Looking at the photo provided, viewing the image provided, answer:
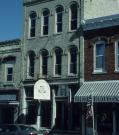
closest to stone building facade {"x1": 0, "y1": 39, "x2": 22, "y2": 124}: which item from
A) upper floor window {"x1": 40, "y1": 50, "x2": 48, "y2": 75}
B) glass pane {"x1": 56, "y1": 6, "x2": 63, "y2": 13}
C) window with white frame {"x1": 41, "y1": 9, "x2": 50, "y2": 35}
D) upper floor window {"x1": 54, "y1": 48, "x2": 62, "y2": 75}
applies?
upper floor window {"x1": 40, "y1": 50, "x2": 48, "y2": 75}

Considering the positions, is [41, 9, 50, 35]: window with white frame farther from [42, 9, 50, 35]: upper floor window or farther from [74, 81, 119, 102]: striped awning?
[74, 81, 119, 102]: striped awning

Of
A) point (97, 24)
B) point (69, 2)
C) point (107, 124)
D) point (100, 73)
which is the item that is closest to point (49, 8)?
point (69, 2)

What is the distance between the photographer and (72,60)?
34.5 m

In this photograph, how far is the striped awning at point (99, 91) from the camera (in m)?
29.8

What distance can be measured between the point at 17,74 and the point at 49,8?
21.8ft

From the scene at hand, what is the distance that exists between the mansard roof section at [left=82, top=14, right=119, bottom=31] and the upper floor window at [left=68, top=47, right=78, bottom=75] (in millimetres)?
2132

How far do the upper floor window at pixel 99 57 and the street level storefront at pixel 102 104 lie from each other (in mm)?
1104

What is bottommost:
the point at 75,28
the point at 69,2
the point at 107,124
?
the point at 107,124

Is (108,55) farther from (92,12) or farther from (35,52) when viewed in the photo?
(35,52)

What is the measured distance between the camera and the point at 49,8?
120ft

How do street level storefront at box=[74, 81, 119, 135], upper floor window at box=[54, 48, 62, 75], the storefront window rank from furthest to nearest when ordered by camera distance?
1. upper floor window at box=[54, 48, 62, 75]
2. the storefront window
3. street level storefront at box=[74, 81, 119, 135]

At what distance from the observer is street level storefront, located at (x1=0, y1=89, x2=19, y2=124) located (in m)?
37.8

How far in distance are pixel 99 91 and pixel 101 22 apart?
205 inches

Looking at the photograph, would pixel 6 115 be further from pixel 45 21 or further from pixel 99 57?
pixel 99 57
